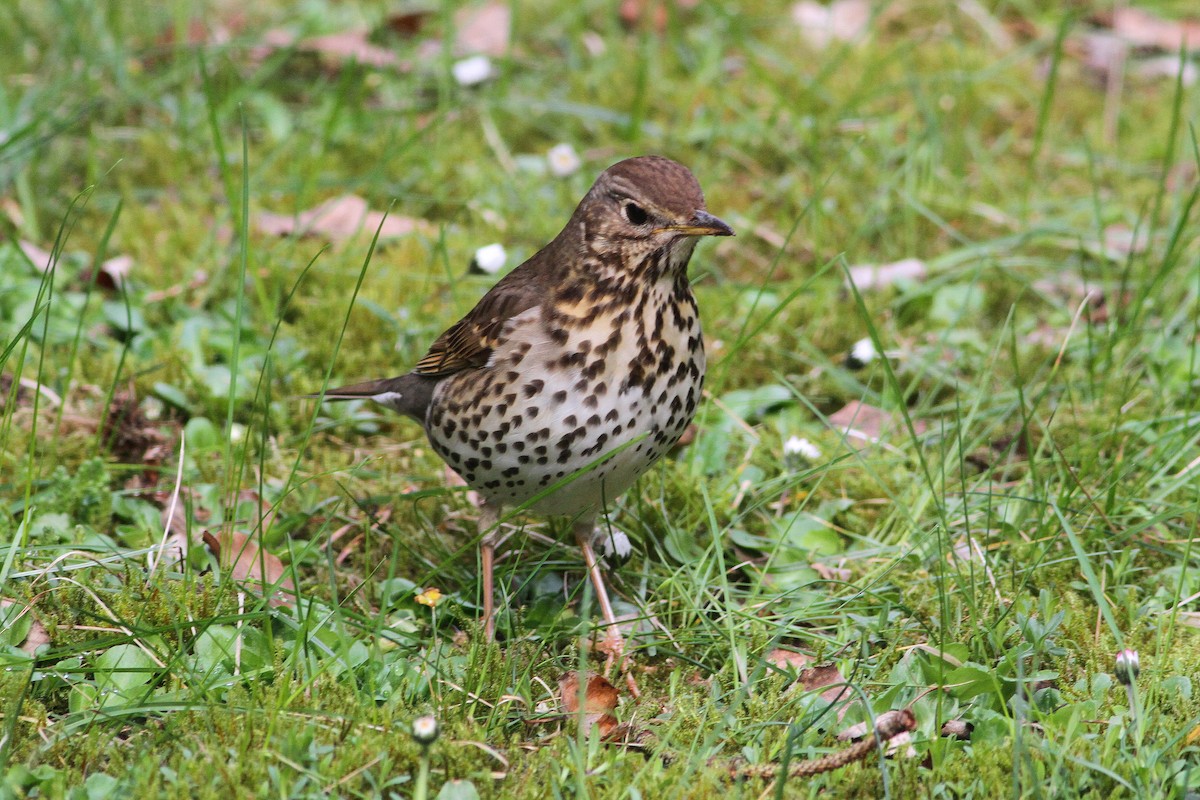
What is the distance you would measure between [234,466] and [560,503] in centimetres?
102

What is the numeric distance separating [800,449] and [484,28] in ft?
12.3

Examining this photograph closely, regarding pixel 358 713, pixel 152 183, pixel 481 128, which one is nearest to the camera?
pixel 358 713

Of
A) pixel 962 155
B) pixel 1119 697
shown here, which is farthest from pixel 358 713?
pixel 962 155

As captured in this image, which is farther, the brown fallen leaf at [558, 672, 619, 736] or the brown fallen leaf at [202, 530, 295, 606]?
the brown fallen leaf at [202, 530, 295, 606]

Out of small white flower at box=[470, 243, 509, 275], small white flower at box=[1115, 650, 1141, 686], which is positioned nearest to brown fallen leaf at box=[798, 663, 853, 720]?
small white flower at box=[1115, 650, 1141, 686]

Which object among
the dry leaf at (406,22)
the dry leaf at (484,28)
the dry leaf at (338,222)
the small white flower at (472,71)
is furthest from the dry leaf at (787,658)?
the dry leaf at (406,22)

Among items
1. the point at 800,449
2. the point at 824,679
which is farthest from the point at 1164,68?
the point at 824,679

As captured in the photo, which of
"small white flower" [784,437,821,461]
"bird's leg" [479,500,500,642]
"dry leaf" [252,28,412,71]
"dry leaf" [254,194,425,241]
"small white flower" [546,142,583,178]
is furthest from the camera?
"dry leaf" [252,28,412,71]

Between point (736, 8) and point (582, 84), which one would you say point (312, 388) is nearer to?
point (582, 84)

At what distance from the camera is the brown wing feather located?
351 cm

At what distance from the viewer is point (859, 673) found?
3.24 m

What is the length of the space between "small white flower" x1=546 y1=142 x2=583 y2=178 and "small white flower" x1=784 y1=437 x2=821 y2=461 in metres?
1.98

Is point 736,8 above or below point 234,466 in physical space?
above

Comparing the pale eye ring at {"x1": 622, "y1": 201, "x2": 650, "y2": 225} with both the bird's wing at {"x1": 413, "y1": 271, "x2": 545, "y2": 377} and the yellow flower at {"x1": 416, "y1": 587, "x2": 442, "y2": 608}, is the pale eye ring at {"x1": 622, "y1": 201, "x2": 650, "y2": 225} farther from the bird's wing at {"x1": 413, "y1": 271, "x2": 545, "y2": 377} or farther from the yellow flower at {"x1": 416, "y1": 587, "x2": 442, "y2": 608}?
the yellow flower at {"x1": 416, "y1": 587, "x2": 442, "y2": 608}
